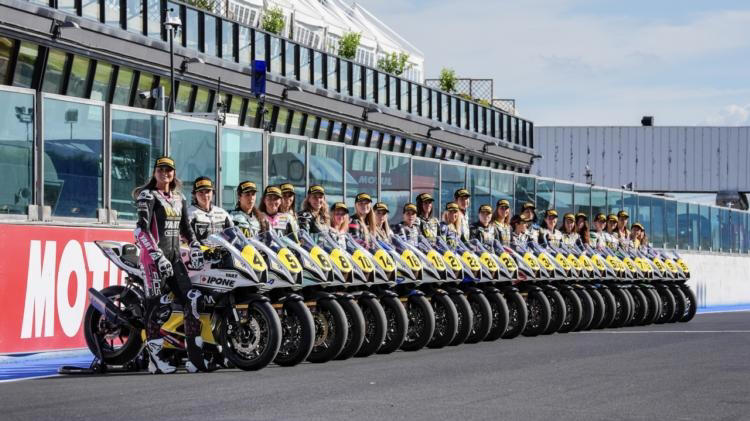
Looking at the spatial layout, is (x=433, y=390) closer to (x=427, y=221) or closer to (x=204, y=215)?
(x=204, y=215)

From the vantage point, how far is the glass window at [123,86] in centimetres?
3788

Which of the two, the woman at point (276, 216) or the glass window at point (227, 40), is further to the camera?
the glass window at point (227, 40)

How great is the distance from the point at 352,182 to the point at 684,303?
25.8 feet

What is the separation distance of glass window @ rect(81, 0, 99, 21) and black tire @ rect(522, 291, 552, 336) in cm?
1824

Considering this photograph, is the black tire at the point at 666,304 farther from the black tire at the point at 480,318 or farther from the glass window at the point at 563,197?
the black tire at the point at 480,318

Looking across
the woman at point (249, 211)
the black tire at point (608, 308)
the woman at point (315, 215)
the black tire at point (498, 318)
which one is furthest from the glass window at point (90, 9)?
the woman at point (249, 211)

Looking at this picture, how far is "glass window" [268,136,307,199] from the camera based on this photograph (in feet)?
67.5

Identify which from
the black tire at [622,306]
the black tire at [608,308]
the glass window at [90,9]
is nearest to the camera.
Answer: the black tire at [608,308]

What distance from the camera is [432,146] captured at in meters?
59.5

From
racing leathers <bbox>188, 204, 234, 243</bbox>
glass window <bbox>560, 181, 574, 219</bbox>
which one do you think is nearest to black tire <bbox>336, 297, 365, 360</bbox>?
racing leathers <bbox>188, 204, 234, 243</bbox>

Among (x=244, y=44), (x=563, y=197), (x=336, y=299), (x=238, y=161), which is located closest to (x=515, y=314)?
(x=238, y=161)

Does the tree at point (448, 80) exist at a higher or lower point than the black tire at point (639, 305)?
higher

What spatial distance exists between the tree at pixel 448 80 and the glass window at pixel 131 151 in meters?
67.1

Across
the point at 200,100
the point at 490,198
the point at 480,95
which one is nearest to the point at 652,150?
the point at 480,95
